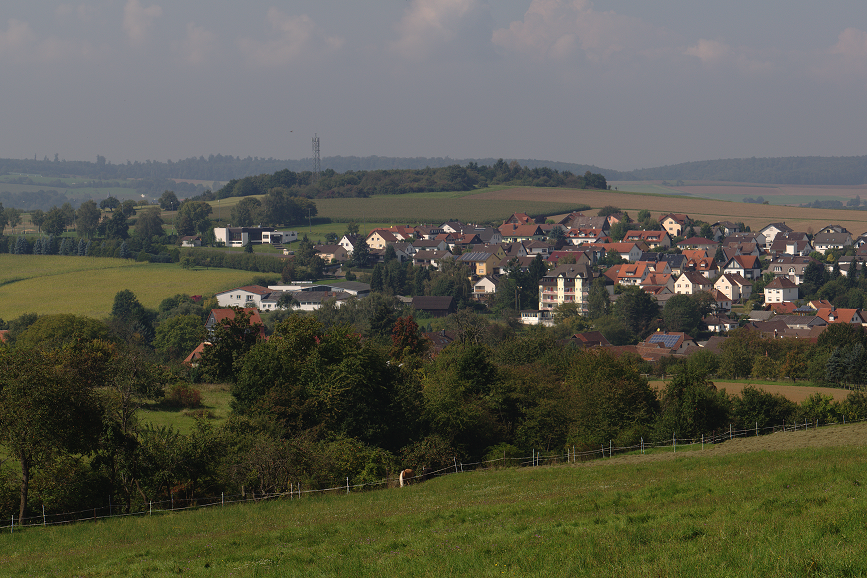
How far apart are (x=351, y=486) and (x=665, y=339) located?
6447 centimetres

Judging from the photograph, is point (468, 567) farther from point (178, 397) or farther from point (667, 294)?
point (667, 294)

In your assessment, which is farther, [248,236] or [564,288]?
[248,236]

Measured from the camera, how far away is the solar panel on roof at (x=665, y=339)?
3216 inches

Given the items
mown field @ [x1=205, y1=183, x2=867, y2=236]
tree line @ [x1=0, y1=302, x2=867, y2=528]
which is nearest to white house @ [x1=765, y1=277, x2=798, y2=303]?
mown field @ [x1=205, y1=183, x2=867, y2=236]

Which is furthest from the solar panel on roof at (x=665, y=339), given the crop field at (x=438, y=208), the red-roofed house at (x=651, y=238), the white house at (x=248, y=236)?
the crop field at (x=438, y=208)

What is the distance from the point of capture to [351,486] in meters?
23.9

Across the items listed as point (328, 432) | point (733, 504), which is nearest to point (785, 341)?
point (328, 432)

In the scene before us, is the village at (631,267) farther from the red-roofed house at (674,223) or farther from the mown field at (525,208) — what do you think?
the mown field at (525,208)

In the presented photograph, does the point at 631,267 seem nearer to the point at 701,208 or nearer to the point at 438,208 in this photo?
the point at 701,208

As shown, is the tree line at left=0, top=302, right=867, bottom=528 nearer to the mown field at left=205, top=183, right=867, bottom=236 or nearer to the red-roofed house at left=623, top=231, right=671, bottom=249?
the red-roofed house at left=623, top=231, right=671, bottom=249

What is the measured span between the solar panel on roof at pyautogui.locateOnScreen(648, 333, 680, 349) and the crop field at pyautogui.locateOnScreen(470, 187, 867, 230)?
6766cm

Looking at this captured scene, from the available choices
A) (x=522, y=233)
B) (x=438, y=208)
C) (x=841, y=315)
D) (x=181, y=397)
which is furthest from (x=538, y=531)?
(x=438, y=208)

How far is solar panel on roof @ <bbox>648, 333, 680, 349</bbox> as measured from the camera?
81.7 meters

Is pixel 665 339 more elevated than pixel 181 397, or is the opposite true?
pixel 181 397
